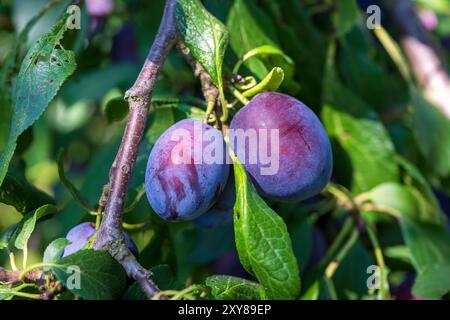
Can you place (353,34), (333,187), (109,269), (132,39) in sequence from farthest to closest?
(132,39)
(353,34)
(333,187)
(109,269)

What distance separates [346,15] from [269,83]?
434 millimetres

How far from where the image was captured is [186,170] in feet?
2.10

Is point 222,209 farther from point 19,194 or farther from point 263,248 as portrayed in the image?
point 19,194

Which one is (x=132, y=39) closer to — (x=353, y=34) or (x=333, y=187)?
(x=353, y=34)

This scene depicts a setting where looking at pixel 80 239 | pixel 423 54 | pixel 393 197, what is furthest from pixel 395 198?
pixel 80 239

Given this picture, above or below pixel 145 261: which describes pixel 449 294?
below

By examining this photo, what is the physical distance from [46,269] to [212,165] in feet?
0.61

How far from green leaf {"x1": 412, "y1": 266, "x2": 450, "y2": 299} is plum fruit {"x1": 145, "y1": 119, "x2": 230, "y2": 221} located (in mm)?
368

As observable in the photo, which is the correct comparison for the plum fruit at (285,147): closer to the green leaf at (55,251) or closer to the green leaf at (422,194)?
the green leaf at (55,251)

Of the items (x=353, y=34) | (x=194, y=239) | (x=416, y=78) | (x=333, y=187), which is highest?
(x=353, y=34)

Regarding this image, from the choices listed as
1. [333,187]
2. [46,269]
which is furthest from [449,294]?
[46,269]

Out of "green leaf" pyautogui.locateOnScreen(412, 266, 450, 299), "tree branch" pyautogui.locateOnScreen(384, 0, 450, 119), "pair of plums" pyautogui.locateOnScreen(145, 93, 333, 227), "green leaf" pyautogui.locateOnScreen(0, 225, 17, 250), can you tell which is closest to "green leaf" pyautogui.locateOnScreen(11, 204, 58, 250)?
"green leaf" pyautogui.locateOnScreen(0, 225, 17, 250)
